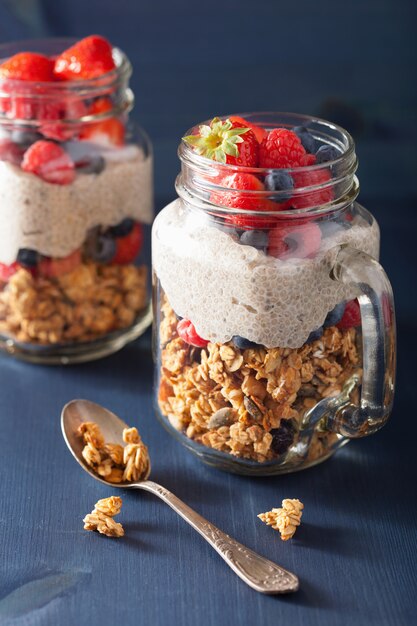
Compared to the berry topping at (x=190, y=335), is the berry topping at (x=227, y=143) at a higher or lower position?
higher

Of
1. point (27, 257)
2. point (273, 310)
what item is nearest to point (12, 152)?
point (27, 257)

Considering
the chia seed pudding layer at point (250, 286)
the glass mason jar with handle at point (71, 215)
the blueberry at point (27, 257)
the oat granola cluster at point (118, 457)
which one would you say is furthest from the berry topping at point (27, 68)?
the oat granola cluster at point (118, 457)

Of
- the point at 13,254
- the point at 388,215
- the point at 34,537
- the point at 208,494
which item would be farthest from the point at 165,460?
the point at 388,215

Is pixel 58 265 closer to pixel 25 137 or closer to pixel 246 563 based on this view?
pixel 25 137

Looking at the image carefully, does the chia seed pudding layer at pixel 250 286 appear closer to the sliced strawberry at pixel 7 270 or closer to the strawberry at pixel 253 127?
the strawberry at pixel 253 127

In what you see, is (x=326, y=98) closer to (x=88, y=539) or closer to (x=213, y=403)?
(x=213, y=403)

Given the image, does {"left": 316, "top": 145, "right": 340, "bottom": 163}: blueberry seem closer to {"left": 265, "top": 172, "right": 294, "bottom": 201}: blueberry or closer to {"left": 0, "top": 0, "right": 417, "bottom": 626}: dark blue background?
{"left": 265, "top": 172, "right": 294, "bottom": 201}: blueberry
